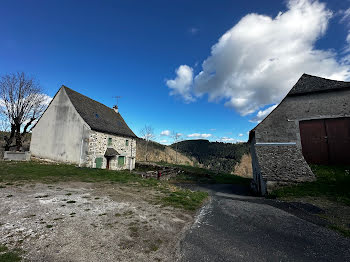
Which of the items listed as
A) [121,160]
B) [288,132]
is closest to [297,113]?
[288,132]

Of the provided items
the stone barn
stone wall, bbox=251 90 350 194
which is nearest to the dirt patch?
stone wall, bbox=251 90 350 194

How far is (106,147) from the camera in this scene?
19.0m

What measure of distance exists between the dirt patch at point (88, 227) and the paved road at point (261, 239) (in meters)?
0.51

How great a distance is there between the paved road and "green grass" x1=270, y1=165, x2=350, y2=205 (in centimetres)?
251

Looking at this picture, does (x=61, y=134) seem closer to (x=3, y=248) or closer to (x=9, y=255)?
(x=3, y=248)

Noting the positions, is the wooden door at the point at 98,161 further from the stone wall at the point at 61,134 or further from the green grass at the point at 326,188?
the green grass at the point at 326,188

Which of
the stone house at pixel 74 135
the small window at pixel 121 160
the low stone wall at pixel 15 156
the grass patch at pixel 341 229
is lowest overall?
the grass patch at pixel 341 229

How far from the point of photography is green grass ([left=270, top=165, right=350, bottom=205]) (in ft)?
23.7

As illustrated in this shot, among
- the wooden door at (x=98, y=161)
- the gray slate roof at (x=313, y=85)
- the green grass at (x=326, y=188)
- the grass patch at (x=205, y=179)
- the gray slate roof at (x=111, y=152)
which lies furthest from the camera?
the grass patch at (x=205, y=179)

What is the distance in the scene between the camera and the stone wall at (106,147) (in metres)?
16.5

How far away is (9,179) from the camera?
355 inches

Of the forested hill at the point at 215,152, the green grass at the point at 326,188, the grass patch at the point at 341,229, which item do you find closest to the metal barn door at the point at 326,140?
the green grass at the point at 326,188

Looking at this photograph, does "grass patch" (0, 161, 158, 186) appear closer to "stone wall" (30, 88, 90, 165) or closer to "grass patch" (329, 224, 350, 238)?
"stone wall" (30, 88, 90, 165)

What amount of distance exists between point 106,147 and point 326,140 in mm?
20124
